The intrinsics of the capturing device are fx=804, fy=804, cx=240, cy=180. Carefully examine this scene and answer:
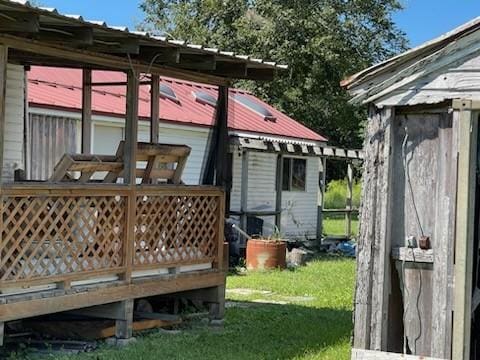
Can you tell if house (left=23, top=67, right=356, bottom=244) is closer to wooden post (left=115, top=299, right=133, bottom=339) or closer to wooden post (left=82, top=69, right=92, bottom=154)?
wooden post (left=82, top=69, right=92, bottom=154)

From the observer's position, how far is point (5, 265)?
22.9 feet

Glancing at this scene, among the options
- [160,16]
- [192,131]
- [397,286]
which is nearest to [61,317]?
[397,286]

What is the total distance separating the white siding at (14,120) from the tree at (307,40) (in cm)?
1948

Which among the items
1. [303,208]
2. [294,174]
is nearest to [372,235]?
[294,174]

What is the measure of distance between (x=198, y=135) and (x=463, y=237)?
1126cm

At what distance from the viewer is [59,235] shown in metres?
7.56

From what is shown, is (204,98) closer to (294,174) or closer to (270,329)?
(294,174)

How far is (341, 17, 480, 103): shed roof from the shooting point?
234 inches

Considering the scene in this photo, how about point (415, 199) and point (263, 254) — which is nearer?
point (415, 199)

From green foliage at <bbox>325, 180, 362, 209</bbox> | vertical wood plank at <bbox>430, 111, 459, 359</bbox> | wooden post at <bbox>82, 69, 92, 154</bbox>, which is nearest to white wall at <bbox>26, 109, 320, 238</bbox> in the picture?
wooden post at <bbox>82, 69, 92, 154</bbox>

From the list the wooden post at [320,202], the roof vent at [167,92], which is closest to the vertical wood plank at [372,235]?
the roof vent at [167,92]

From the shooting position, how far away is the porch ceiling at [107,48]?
6.57 metres

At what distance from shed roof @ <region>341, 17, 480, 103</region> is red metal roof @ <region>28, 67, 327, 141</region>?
4.77 m

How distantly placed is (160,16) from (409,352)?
32.1m
